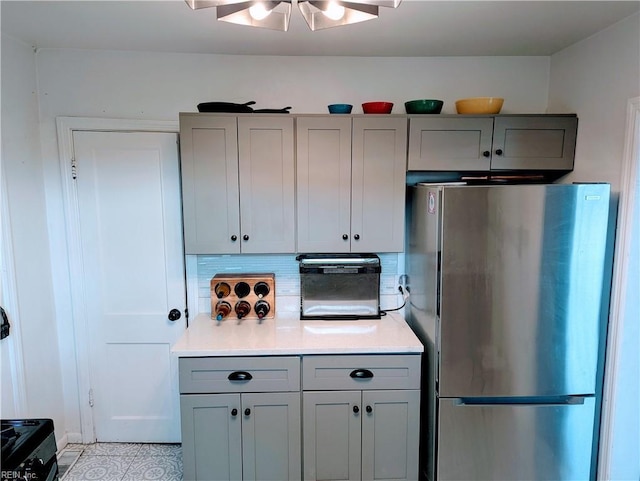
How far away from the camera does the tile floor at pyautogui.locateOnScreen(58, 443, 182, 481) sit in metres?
2.32

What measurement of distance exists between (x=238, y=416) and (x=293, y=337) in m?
0.47

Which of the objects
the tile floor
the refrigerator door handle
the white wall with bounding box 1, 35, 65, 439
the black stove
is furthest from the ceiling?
the tile floor

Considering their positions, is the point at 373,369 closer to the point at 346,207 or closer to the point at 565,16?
the point at 346,207

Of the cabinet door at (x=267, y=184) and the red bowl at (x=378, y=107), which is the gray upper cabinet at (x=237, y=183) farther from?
the red bowl at (x=378, y=107)

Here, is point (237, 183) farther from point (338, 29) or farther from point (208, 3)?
point (208, 3)

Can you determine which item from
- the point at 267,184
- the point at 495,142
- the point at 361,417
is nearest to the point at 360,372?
the point at 361,417

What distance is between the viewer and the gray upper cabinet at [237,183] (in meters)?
2.14

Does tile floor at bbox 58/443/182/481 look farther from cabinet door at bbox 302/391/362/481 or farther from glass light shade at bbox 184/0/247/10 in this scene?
glass light shade at bbox 184/0/247/10

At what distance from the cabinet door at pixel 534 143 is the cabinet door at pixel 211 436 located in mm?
1904

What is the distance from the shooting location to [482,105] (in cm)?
217

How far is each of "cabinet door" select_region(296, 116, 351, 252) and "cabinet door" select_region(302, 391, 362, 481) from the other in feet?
2.60

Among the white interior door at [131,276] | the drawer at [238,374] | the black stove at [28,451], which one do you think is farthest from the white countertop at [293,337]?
the black stove at [28,451]

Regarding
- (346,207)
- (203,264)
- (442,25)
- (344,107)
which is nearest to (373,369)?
(346,207)

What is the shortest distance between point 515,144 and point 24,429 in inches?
98.8
